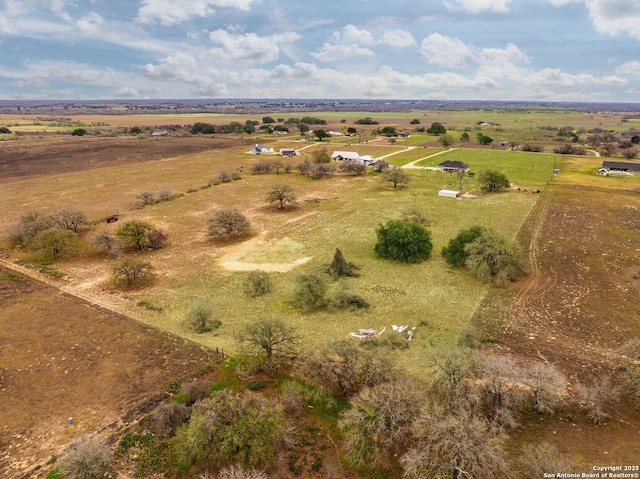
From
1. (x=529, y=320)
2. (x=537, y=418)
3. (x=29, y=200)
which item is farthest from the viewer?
(x=29, y=200)

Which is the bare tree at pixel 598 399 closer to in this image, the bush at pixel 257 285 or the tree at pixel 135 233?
the bush at pixel 257 285

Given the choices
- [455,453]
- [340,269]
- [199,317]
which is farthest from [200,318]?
[455,453]

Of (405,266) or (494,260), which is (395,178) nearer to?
(405,266)

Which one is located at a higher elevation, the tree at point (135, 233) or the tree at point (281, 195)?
the tree at point (281, 195)

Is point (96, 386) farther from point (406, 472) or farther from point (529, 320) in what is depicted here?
point (529, 320)

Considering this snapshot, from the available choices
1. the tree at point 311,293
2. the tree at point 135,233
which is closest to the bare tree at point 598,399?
the tree at point 311,293

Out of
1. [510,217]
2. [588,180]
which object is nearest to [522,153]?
[588,180]
